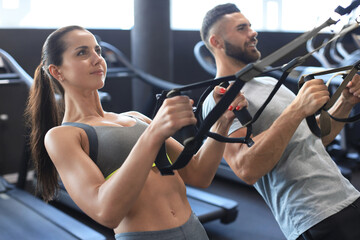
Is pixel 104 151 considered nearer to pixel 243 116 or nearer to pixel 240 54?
pixel 243 116

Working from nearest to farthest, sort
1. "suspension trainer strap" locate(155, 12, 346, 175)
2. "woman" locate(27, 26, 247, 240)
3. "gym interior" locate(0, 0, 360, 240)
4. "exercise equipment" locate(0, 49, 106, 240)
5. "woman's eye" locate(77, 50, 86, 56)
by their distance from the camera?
"suspension trainer strap" locate(155, 12, 346, 175)
"woman" locate(27, 26, 247, 240)
"woman's eye" locate(77, 50, 86, 56)
"exercise equipment" locate(0, 49, 106, 240)
"gym interior" locate(0, 0, 360, 240)

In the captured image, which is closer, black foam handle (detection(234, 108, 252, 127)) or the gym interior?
black foam handle (detection(234, 108, 252, 127))

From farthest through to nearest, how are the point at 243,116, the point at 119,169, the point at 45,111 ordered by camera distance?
1. the point at 45,111
2. the point at 243,116
3. the point at 119,169

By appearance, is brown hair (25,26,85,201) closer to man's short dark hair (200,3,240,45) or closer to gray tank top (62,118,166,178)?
gray tank top (62,118,166,178)

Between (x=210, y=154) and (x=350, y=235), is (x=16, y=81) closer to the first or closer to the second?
(x=210, y=154)

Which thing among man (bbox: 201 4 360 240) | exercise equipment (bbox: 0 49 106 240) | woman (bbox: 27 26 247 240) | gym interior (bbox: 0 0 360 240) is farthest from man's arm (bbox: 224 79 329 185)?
gym interior (bbox: 0 0 360 240)

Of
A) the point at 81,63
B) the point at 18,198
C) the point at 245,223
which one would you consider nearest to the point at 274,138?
the point at 81,63

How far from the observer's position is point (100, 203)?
1.07 meters

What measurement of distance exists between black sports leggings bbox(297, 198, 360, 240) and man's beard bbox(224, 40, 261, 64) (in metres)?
0.76

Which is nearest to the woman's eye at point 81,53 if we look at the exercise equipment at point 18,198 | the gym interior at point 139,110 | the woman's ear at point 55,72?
the woman's ear at point 55,72

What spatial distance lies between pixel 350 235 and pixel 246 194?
269 centimetres

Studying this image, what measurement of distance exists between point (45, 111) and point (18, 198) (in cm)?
237

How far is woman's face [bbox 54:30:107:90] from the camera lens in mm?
1335

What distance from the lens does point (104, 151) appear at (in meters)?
1.29
